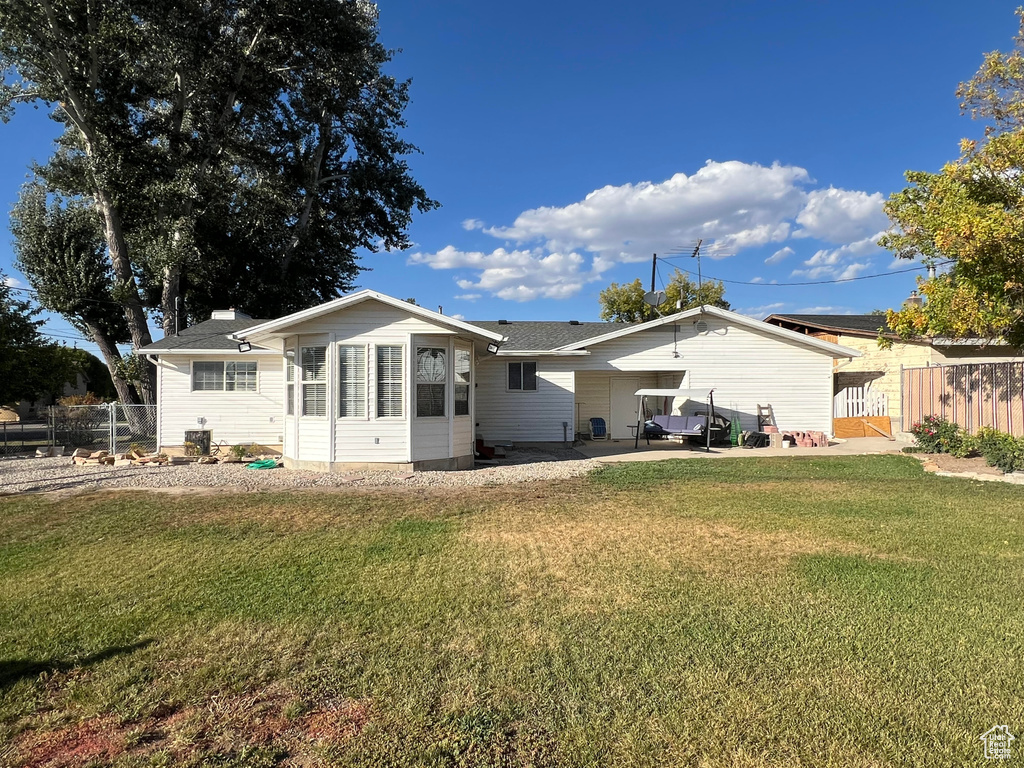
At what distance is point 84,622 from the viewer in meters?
3.78

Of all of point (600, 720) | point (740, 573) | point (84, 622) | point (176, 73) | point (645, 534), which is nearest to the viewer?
point (600, 720)

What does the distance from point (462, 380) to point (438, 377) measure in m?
0.75

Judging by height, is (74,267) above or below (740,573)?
above

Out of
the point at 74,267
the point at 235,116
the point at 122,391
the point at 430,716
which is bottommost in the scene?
the point at 430,716

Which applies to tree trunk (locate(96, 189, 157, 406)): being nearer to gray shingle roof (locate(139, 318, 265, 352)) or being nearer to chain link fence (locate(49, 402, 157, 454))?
chain link fence (locate(49, 402, 157, 454))

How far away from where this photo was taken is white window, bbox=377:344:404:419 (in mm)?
10641

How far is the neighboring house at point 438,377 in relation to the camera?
35.0 ft

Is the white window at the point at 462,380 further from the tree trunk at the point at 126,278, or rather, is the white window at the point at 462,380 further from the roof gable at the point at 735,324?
the tree trunk at the point at 126,278

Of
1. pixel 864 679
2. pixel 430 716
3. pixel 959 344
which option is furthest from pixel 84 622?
pixel 959 344

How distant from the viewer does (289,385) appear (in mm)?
11484

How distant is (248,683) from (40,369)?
23118 mm

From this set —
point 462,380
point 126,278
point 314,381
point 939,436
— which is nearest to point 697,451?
point 939,436

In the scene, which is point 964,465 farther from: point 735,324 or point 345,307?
point 345,307

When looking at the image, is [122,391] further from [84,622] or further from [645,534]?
[645,534]
